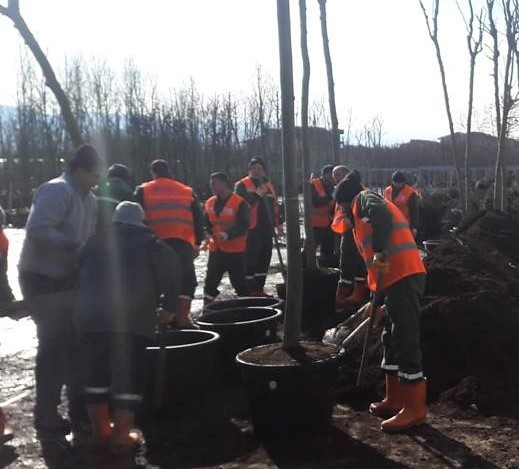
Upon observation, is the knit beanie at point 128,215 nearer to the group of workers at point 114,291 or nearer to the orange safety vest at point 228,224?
Result: the group of workers at point 114,291

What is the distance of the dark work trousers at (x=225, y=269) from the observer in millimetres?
9180

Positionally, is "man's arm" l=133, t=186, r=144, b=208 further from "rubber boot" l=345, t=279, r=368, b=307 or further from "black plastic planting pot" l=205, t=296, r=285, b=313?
"rubber boot" l=345, t=279, r=368, b=307

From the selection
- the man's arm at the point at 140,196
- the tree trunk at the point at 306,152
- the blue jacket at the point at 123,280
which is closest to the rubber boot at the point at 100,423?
the blue jacket at the point at 123,280

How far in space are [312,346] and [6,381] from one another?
9.87 feet

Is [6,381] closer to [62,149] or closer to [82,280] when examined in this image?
[82,280]

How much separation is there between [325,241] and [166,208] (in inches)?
160

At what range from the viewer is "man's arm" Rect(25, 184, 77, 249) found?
512cm

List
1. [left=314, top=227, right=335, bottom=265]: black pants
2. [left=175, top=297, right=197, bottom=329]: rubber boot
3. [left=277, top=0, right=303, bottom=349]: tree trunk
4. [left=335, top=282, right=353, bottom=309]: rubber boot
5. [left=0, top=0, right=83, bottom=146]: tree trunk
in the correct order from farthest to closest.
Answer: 1. [left=314, top=227, right=335, bottom=265]: black pants
2. [left=335, top=282, right=353, bottom=309]: rubber boot
3. [left=175, top=297, right=197, bottom=329]: rubber boot
4. [left=0, top=0, right=83, bottom=146]: tree trunk
5. [left=277, top=0, right=303, bottom=349]: tree trunk

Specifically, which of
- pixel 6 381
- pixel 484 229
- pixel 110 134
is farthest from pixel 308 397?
pixel 110 134

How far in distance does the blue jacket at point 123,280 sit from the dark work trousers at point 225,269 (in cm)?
428

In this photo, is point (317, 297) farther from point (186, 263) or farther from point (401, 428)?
point (401, 428)

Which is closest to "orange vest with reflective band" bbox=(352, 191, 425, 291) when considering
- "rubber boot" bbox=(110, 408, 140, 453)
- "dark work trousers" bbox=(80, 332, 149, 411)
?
"dark work trousers" bbox=(80, 332, 149, 411)

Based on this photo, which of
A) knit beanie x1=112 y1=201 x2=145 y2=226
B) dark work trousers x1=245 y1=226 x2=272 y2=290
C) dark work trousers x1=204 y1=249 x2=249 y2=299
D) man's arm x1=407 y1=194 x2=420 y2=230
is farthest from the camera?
man's arm x1=407 y1=194 x2=420 y2=230

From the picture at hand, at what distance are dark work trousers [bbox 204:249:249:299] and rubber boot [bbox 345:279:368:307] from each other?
1.23 meters
